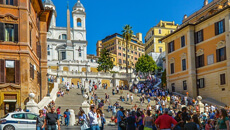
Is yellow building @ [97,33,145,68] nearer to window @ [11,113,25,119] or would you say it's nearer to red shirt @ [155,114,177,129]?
window @ [11,113,25,119]

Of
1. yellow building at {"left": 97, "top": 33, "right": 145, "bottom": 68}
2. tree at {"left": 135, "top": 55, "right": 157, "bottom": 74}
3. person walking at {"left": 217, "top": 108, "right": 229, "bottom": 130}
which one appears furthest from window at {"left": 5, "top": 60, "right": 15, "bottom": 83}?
yellow building at {"left": 97, "top": 33, "right": 145, "bottom": 68}

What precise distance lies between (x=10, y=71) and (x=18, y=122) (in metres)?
8.99

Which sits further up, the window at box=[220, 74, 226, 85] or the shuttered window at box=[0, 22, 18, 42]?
the shuttered window at box=[0, 22, 18, 42]

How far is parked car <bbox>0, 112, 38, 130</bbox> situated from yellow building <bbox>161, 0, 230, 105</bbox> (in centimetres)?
2428

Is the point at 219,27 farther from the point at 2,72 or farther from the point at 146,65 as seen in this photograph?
the point at 146,65

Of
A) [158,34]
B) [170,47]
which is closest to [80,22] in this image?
[158,34]

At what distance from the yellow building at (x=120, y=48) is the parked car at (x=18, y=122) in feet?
327

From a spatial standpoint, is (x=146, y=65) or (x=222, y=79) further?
(x=146, y=65)

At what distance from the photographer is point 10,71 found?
86.1ft

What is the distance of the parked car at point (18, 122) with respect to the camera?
18.0m

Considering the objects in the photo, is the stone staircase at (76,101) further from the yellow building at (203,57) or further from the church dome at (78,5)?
the church dome at (78,5)

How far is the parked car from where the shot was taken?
59.2 feet

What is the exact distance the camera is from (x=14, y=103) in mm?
26469

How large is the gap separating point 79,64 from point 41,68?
47702 millimetres
